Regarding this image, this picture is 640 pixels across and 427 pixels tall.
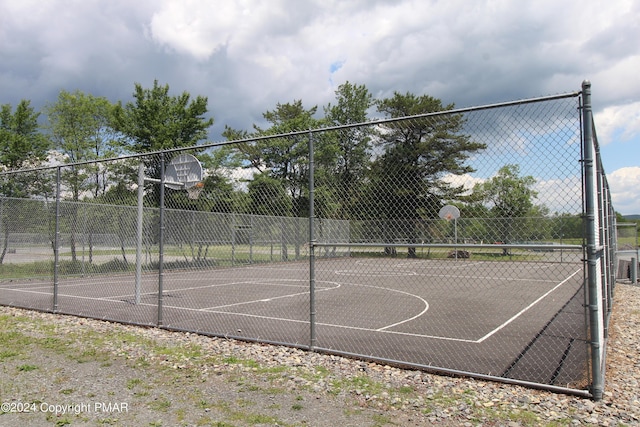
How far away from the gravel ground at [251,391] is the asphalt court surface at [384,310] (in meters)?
0.70

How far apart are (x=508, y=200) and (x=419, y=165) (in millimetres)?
1293

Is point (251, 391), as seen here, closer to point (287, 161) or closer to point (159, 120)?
point (287, 161)

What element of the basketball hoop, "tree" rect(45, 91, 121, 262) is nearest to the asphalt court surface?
the basketball hoop

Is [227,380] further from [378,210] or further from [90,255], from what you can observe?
[90,255]

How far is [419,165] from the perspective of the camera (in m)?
6.32

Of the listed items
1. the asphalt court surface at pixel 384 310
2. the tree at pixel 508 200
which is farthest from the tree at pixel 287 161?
the tree at pixel 508 200

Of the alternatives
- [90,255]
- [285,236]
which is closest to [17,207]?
[90,255]

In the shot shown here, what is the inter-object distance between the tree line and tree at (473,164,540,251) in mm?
14

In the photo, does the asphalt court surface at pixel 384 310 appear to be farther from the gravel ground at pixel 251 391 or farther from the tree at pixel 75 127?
the tree at pixel 75 127

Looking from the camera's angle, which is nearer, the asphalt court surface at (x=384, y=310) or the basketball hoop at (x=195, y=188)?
the asphalt court surface at (x=384, y=310)

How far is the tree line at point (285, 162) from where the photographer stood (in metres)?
5.73

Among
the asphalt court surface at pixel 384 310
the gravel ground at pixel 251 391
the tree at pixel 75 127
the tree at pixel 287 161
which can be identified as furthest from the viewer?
the tree at pixel 75 127

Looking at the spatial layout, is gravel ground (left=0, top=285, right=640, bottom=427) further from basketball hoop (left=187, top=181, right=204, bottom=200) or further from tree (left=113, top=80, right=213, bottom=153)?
tree (left=113, top=80, right=213, bottom=153)

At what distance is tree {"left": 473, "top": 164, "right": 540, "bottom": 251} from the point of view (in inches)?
201
